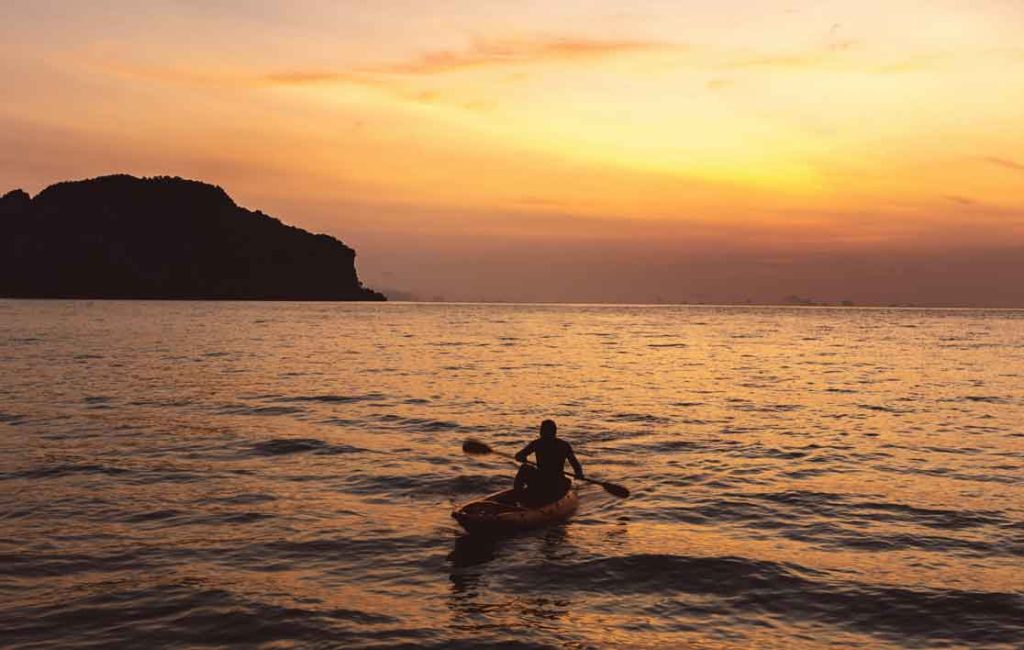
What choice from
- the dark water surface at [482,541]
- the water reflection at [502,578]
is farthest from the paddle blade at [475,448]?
the water reflection at [502,578]

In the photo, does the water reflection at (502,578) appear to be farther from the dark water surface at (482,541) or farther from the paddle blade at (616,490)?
the paddle blade at (616,490)

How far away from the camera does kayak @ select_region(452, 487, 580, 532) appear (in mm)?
14391

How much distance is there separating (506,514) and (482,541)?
0.69 meters

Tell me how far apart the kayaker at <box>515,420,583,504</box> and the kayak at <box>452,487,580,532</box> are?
0.23m

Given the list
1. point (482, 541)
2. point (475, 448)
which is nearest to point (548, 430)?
point (482, 541)

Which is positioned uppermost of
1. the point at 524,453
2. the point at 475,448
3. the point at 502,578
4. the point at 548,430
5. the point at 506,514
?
the point at 548,430

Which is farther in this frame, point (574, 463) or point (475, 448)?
point (475, 448)

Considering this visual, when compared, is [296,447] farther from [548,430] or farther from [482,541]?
[482,541]

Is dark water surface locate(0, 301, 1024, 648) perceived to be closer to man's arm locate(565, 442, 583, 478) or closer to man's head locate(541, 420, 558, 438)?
man's arm locate(565, 442, 583, 478)

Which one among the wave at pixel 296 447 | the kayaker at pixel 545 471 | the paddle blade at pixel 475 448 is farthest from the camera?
the wave at pixel 296 447

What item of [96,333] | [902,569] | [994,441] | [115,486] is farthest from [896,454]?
[96,333]

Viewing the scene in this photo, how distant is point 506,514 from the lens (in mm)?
14844

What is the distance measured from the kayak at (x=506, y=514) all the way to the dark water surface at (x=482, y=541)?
30cm

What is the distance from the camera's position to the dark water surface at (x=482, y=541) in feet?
35.5
